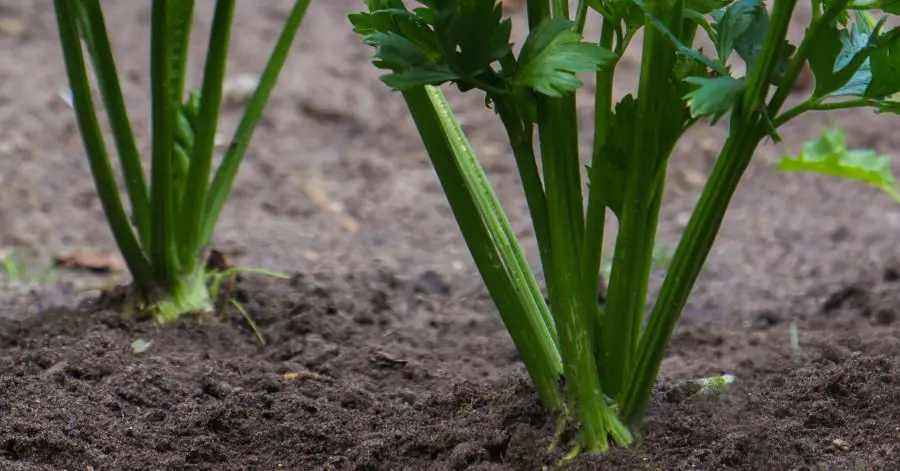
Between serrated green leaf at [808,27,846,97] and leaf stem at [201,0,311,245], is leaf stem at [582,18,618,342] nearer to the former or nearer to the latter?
serrated green leaf at [808,27,846,97]

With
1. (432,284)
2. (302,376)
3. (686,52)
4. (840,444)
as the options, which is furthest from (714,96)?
(432,284)

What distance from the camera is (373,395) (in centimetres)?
154

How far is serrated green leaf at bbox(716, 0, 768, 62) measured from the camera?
1110mm

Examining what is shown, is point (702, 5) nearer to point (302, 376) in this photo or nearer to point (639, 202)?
point (639, 202)

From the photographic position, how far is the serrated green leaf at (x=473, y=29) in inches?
42.2

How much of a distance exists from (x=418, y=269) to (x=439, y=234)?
0.30 m

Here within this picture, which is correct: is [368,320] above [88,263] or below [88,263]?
above

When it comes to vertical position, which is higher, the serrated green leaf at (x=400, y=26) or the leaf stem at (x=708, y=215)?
the serrated green leaf at (x=400, y=26)

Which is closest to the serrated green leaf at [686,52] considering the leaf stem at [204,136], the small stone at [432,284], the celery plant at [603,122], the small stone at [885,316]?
the celery plant at [603,122]

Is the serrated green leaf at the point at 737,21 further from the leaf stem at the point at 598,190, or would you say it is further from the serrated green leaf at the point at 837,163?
the serrated green leaf at the point at 837,163

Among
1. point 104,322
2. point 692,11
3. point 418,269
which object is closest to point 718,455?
point 692,11

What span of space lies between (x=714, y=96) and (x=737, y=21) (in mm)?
135

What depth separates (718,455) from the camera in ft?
4.06

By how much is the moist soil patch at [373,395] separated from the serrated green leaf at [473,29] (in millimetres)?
440
